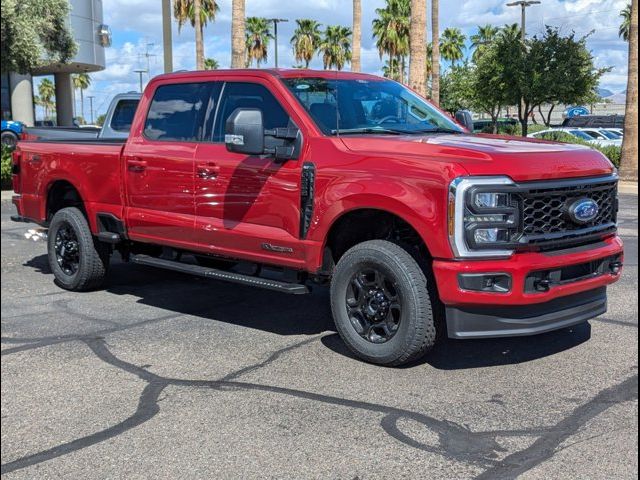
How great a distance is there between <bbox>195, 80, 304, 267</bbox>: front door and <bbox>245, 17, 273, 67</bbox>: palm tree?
58.6 meters

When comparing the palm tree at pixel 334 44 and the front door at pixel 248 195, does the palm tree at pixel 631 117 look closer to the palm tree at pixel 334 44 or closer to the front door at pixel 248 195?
the front door at pixel 248 195

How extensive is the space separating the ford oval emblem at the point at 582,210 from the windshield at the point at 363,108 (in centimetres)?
147

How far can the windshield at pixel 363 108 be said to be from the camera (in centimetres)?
559

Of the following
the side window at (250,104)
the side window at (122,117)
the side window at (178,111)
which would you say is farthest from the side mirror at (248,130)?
the side window at (122,117)

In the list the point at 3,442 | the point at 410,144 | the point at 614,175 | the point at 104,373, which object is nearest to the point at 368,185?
the point at 410,144

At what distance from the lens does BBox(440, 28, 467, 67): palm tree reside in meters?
66.6

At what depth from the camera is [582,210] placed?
4.78 m

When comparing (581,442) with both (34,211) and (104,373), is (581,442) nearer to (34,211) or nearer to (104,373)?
(104,373)

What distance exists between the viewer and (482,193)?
444 cm

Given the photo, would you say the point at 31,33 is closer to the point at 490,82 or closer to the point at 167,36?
the point at 167,36

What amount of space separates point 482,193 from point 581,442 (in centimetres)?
152

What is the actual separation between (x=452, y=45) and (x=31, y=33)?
53.8 meters

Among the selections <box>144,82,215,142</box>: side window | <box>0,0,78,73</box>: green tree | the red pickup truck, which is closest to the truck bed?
the red pickup truck

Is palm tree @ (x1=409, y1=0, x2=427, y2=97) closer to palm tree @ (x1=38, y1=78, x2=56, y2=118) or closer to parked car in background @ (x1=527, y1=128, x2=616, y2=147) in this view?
parked car in background @ (x1=527, y1=128, x2=616, y2=147)
